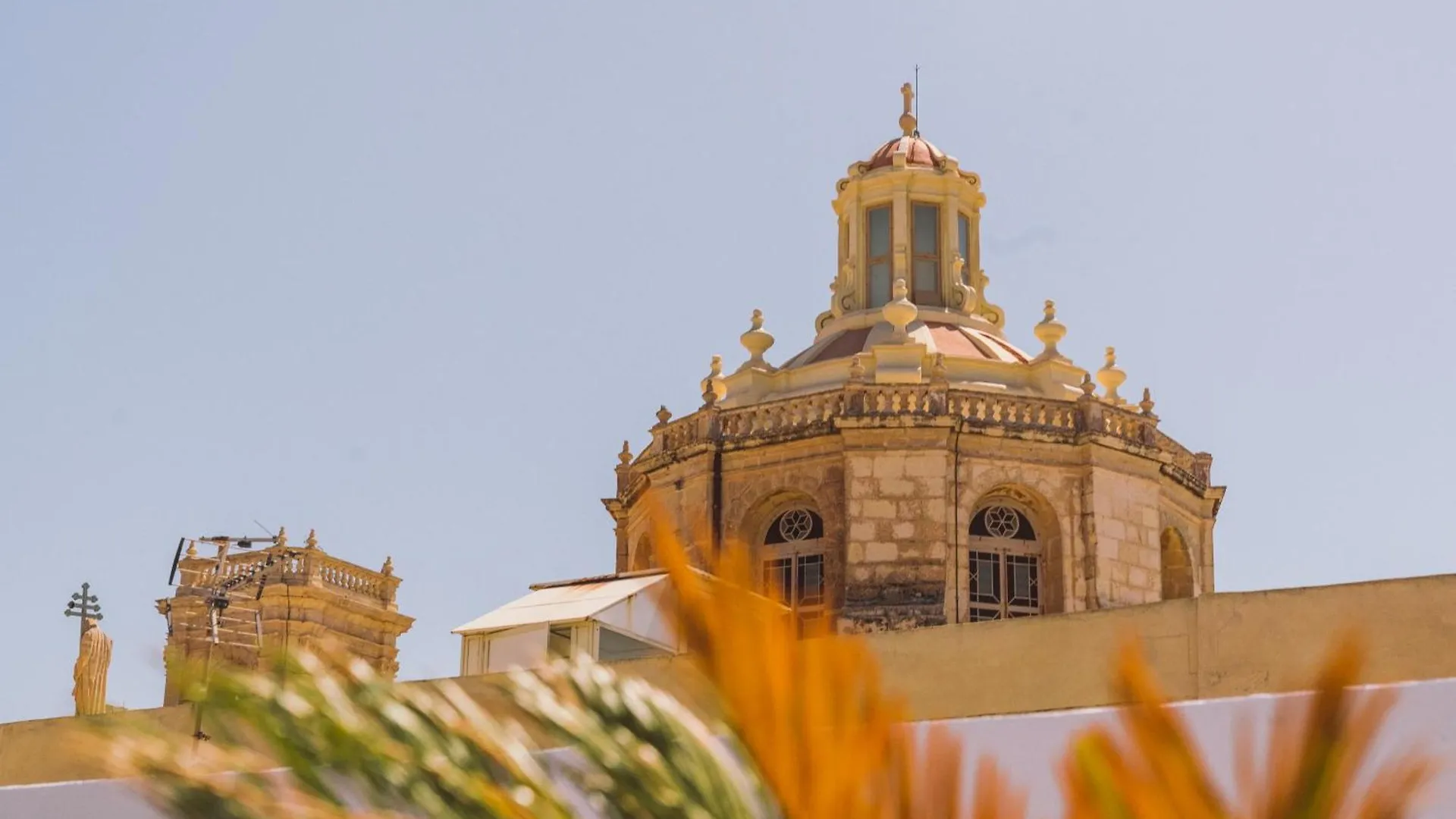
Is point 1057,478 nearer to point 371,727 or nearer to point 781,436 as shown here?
point 781,436

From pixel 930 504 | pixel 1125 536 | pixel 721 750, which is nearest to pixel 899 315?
pixel 930 504

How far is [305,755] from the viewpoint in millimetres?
3945

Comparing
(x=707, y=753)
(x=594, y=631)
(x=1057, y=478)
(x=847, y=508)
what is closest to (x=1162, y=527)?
(x=1057, y=478)

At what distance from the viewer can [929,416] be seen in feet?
83.0

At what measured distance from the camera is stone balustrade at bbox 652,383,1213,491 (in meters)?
25.5

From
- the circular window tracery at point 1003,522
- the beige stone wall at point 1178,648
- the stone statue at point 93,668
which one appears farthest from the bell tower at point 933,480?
the beige stone wall at point 1178,648

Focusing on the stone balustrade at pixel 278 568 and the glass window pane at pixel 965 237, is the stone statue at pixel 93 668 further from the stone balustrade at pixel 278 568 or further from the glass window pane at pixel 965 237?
the glass window pane at pixel 965 237

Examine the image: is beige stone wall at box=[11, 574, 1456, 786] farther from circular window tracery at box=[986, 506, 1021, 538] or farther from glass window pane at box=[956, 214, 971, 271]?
glass window pane at box=[956, 214, 971, 271]

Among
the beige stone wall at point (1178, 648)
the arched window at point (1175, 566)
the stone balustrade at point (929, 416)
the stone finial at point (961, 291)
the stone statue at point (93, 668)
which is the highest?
the stone finial at point (961, 291)

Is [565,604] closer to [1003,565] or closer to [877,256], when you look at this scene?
[1003,565]

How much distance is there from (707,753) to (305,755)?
30.0 inches

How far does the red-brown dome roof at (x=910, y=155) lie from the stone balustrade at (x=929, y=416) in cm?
479

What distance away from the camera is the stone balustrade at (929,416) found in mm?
25484

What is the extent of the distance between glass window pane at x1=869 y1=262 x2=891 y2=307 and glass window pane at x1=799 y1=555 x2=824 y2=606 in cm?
464
